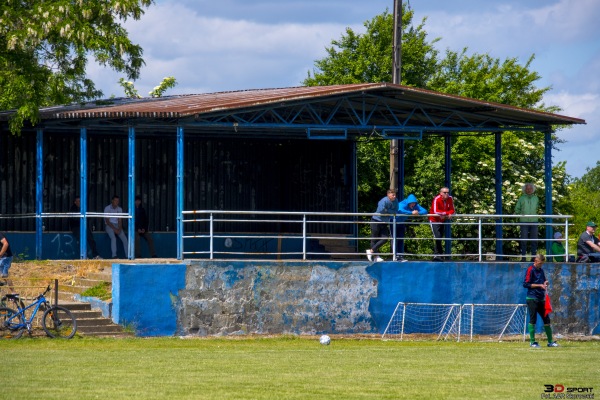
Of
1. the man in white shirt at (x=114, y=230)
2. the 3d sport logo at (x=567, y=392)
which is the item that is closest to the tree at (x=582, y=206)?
the man in white shirt at (x=114, y=230)

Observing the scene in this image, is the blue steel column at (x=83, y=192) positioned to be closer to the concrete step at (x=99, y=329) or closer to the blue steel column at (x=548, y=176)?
the concrete step at (x=99, y=329)

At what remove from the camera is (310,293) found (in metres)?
25.1

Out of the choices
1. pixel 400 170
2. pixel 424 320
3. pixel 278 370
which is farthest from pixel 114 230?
pixel 278 370

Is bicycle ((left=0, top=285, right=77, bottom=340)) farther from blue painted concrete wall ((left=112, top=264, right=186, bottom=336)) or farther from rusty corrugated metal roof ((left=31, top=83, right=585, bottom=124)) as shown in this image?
rusty corrugated metal roof ((left=31, top=83, right=585, bottom=124))

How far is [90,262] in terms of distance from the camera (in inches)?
1038

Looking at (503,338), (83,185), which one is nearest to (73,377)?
(83,185)

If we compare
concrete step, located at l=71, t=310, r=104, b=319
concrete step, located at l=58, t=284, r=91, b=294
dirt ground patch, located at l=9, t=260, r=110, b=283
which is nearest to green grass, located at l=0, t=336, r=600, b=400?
concrete step, located at l=71, t=310, r=104, b=319

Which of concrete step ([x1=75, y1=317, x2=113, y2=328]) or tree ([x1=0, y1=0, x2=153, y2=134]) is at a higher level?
tree ([x1=0, y1=0, x2=153, y2=134])

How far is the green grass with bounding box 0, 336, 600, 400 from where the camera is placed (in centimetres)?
1514

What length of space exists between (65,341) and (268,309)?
173 inches

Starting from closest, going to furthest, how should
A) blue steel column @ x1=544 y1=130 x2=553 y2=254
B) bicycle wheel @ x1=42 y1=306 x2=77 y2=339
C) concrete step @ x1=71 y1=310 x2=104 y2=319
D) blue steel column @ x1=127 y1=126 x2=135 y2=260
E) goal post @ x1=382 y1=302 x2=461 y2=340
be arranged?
bicycle wheel @ x1=42 y1=306 x2=77 y2=339, concrete step @ x1=71 y1=310 x2=104 y2=319, goal post @ x1=382 y1=302 x2=461 y2=340, blue steel column @ x1=127 y1=126 x2=135 y2=260, blue steel column @ x1=544 y1=130 x2=553 y2=254

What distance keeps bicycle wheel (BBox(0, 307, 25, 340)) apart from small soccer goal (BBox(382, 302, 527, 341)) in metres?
7.52

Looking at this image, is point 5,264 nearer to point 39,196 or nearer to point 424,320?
point 39,196

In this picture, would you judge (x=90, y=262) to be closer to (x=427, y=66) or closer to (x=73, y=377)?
(x=73, y=377)
